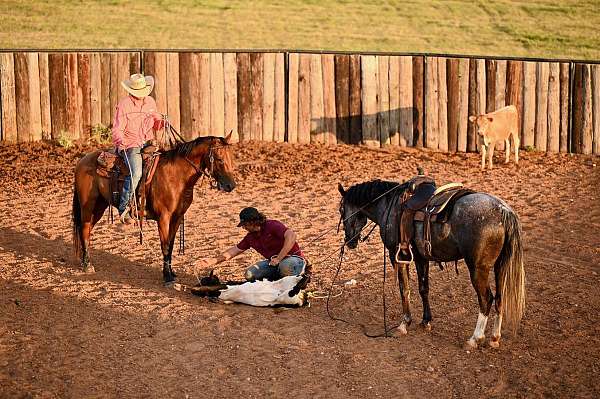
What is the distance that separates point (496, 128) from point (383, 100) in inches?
106

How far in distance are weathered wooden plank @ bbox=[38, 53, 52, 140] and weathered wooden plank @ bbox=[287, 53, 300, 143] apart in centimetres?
489

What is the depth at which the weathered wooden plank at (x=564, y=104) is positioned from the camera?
61.7 ft

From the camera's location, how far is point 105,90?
62.2ft

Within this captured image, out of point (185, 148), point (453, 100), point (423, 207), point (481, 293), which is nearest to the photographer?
point (481, 293)

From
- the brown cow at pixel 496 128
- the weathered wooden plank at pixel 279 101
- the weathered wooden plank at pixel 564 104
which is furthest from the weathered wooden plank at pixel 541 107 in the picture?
the weathered wooden plank at pixel 279 101

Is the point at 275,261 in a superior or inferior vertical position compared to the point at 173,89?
inferior

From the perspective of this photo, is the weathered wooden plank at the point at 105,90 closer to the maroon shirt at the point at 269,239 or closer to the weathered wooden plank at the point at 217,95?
the weathered wooden plank at the point at 217,95

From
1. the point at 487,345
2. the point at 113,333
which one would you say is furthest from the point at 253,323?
the point at 487,345

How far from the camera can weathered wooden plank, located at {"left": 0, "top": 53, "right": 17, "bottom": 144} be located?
18.4 metres

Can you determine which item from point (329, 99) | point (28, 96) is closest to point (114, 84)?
point (28, 96)

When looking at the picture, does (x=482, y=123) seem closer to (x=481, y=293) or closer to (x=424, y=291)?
(x=424, y=291)

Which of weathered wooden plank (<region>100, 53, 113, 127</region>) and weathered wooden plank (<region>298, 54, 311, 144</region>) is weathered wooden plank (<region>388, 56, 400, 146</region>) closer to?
weathered wooden plank (<region>298, 54, 311, 144</region>)

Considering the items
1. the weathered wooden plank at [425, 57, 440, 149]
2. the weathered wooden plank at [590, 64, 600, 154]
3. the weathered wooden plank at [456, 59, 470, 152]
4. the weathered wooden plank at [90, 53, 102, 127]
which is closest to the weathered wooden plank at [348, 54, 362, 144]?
the weathered wooden plank at [425, 57, 440, 149]

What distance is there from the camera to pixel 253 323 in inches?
403
